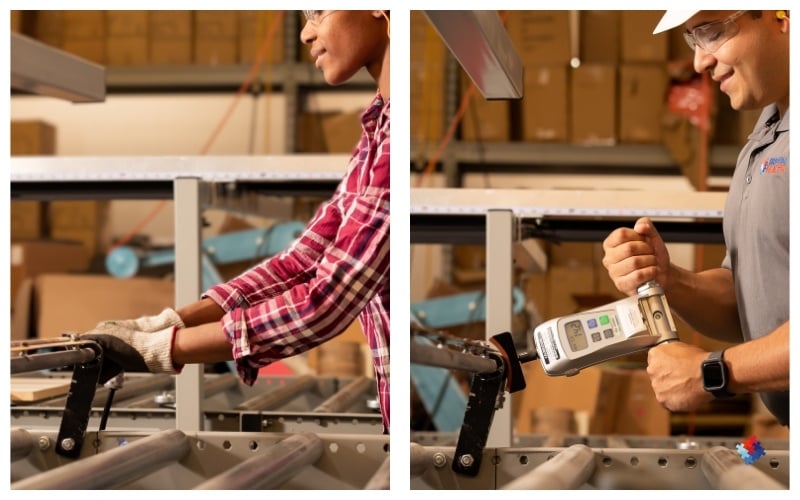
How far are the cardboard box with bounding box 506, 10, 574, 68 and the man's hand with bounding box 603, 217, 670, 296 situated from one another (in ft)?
10.2

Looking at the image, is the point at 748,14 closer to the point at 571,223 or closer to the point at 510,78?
the point at 510,78

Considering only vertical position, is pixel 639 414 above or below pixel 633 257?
below

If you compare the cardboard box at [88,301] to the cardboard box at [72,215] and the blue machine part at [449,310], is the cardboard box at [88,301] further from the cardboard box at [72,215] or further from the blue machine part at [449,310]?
the blue machine part at [449,310]

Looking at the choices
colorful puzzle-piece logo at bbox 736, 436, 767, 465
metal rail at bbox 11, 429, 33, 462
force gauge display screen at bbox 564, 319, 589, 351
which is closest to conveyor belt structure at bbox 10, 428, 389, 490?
metal rail at bbox 11, 429, 33, 462

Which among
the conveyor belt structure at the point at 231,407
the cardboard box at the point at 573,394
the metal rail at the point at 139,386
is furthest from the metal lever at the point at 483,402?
the cardboard box at the point at 573,394

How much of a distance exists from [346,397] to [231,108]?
2.78m

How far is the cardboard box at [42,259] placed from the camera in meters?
4.59

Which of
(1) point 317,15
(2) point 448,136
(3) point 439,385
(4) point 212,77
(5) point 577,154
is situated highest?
(4) point 212,77

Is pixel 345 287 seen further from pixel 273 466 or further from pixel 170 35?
pixel 170 35

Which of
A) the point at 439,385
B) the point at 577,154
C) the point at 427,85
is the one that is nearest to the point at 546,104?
the point at 577,154

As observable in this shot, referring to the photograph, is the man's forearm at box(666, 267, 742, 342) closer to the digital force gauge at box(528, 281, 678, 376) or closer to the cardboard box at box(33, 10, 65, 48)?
the digital force gauge at box(528, 281, 678, 376)

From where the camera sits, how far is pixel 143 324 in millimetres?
1783

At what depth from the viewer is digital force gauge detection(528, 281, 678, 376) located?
1.47 m
